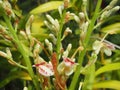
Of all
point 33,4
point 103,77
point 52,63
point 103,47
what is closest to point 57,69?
point 52,63

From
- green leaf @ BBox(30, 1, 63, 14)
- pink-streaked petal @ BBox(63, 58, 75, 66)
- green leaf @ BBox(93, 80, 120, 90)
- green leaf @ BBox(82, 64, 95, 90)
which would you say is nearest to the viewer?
pink-streaked petal @ BBox(63, 58, 75, 66)

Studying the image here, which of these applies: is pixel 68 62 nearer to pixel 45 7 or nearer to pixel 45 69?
pixel 45 69

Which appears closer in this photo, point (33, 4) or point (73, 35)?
point (73, 35)

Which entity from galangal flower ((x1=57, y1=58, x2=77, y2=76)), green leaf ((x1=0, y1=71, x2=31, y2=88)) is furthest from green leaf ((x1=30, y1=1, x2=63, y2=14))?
galangal flower ((x1=57, y1=58, x2=77, y2=76))

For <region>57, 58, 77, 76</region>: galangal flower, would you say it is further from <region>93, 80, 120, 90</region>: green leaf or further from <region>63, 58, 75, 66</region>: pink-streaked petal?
<region>93, 80, 120, 90</region>: green leaf

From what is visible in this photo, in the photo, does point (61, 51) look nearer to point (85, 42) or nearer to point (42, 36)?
point (85, 42)

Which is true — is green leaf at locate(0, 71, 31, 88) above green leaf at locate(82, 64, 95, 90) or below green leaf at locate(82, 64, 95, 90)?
above

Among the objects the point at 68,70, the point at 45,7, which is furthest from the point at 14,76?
the point at 68,70

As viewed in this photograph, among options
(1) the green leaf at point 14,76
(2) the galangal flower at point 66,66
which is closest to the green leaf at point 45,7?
(1) the green leaf at point 14,76
